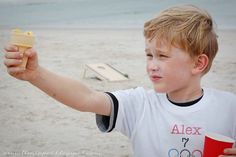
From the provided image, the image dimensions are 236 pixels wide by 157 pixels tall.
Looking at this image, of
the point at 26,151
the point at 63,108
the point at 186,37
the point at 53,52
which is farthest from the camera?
the point at 53,52

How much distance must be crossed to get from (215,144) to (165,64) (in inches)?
17.1

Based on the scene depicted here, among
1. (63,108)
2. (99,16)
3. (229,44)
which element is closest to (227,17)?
(99,16)

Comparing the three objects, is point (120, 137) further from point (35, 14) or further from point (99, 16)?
point (35, 14)

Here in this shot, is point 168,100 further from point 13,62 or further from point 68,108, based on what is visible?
point 68,108

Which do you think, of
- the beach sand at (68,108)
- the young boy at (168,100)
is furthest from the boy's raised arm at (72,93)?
the beach sand at (68,108)

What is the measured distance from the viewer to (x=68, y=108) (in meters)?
5.45

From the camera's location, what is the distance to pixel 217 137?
171cm

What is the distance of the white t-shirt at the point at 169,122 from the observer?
189 centimetres

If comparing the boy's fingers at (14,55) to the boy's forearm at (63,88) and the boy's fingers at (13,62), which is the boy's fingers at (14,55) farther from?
the boy's forearm at (63,88)

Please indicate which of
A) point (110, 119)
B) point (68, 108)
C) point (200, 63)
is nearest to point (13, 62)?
point (110, 119)

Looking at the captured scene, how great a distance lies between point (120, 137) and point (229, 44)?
292 inches

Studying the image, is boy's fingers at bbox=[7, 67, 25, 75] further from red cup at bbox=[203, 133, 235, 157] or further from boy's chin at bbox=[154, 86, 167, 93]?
red cup at bbox=[203, 133, 235, 157]

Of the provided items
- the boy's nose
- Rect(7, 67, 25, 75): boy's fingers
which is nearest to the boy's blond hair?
the boy's nose

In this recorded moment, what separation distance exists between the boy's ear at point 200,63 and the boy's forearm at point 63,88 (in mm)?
548
